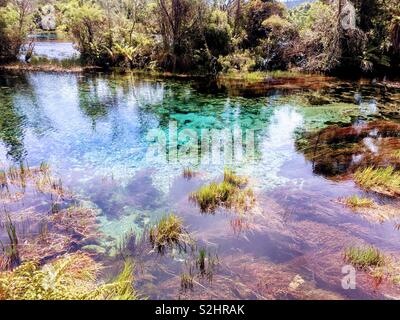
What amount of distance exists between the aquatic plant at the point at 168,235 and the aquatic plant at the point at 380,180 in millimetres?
4971

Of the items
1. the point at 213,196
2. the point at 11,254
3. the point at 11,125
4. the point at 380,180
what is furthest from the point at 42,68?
the point at 380,180

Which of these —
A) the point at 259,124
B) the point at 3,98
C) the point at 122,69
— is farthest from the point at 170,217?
the point at 122,69

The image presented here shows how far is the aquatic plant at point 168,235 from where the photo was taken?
5988mm

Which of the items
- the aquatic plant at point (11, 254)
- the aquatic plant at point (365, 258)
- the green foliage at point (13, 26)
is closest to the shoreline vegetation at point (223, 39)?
the green foliage at point (13, 26)

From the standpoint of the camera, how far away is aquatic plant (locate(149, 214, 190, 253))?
19.6ft

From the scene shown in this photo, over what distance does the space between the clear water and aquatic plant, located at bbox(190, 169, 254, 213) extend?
0.25 m

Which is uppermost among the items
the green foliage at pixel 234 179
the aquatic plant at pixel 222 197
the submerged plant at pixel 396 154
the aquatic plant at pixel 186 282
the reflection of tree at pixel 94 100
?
the reflection of tree at pixel 94 100

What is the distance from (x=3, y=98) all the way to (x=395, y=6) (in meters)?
24.8

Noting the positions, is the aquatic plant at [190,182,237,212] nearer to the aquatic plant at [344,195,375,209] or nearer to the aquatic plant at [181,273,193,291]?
the aquatic plant at [181,273,193,291]

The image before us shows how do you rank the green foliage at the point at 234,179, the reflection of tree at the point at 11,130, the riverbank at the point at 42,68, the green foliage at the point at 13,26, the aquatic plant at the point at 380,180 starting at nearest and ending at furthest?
the aquatic plant at the point at 380,180 < the green foliage at the point at 234,179 < the reflection of tree at the point at 11,130 < the green foliage at the point at 13,26 < the riverbank at the point at 42,68

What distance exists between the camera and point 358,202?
738 cm

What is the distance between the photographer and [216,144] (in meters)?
11.2

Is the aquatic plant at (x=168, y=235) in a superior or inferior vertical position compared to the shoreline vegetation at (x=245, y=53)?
inferior

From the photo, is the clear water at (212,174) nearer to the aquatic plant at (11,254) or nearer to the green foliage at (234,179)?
the green foliage at (234,179)
